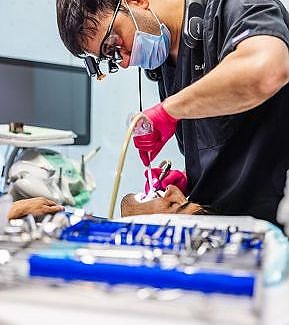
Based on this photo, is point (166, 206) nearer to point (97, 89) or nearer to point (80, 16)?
point (80, 16)

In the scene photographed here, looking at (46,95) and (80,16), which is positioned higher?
(80,16)

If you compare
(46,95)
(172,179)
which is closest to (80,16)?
(172,179)

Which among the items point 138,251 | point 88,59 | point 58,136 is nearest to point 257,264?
point 138,251

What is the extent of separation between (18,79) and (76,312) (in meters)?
1.50

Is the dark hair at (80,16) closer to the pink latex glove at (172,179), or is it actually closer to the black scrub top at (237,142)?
the black scrub top at (237,142)

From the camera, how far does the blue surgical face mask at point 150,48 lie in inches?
41.6

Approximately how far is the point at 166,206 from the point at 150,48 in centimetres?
38

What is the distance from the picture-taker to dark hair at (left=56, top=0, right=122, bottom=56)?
3.24ft

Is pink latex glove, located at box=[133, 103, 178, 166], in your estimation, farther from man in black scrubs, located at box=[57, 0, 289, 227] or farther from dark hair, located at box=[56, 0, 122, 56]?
dark hair, located at box=[56, 0, 122, 56]

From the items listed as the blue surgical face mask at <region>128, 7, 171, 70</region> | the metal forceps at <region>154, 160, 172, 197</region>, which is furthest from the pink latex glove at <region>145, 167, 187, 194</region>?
the blue surgical face mask at <region>128, 7, 171, 70</region>

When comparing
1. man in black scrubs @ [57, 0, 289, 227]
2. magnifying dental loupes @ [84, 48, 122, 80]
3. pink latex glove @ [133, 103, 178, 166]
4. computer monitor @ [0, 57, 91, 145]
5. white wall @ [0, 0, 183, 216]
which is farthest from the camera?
white wall @ [0, 0, 183, 216]

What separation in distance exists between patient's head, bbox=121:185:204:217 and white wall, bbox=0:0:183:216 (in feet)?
3.09

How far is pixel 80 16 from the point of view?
3.26 feet

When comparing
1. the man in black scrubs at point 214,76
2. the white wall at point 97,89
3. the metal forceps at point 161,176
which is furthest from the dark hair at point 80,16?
the white wall at point 97,89
